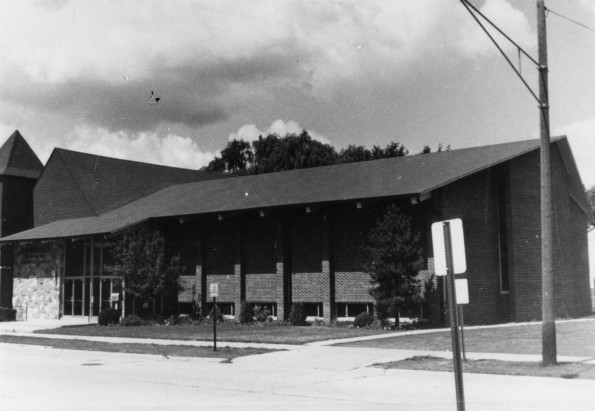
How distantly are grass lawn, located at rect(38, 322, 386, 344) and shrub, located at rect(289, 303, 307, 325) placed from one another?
1332 millimetres

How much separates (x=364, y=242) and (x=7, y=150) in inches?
1176

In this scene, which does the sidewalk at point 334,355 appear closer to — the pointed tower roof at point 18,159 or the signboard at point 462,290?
the signboard at point 462,290

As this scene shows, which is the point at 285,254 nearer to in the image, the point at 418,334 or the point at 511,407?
the point at 418,334

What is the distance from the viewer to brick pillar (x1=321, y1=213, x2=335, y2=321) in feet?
99.5

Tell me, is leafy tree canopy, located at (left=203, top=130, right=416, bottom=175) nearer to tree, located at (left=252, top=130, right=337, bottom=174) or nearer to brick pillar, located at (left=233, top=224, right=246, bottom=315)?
tree, located at (left=252, top=130, right=337, bottom=174)

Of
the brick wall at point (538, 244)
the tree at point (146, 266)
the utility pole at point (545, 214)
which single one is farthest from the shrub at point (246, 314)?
the utility pole at point (545, 214)

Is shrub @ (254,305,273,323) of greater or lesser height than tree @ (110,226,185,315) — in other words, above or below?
below

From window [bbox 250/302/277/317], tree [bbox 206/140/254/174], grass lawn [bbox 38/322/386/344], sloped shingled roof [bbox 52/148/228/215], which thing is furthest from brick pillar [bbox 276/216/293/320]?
tree [bbox 206/140/254/174]

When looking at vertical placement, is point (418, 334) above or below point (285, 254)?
below

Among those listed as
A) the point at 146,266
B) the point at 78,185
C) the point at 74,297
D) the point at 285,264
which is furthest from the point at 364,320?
the point at 78,185

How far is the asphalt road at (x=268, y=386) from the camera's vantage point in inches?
440

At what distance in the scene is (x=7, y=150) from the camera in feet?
159

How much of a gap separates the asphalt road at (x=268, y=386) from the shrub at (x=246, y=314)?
520 inches

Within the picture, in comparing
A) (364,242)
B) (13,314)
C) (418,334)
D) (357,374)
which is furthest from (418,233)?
(13,314)
